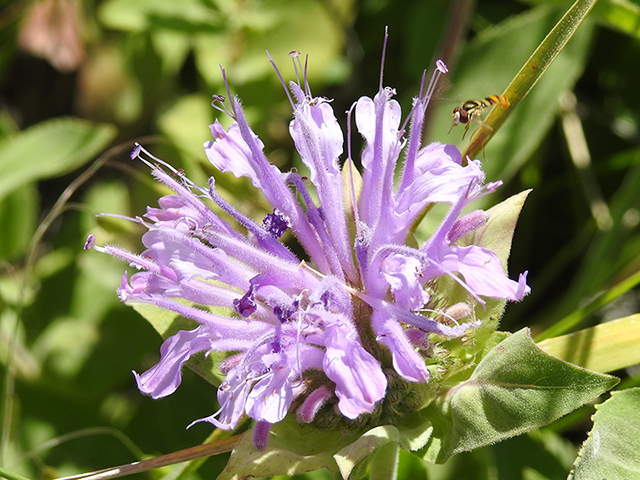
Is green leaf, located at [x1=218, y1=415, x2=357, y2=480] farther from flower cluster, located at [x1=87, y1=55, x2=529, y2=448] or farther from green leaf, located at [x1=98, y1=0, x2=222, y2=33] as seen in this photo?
green leaf, located at [x1=98, y1=0, x2=222, y2=33]

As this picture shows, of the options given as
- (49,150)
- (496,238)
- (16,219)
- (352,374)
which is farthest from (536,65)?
(16,219)

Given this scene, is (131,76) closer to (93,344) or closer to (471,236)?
(93,344)

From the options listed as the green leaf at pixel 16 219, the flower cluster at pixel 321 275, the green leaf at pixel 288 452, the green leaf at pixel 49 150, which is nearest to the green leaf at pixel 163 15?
the green leaf at pixel 49 150

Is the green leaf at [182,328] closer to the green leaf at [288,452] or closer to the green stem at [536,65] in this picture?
the green leaf at [288,452]

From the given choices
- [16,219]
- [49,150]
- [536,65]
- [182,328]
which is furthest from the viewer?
[16,219]

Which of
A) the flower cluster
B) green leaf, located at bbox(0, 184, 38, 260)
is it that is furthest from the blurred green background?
the flower cluster

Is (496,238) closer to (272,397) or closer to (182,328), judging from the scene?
(272,397)

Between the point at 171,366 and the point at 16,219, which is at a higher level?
the point at 171,366
